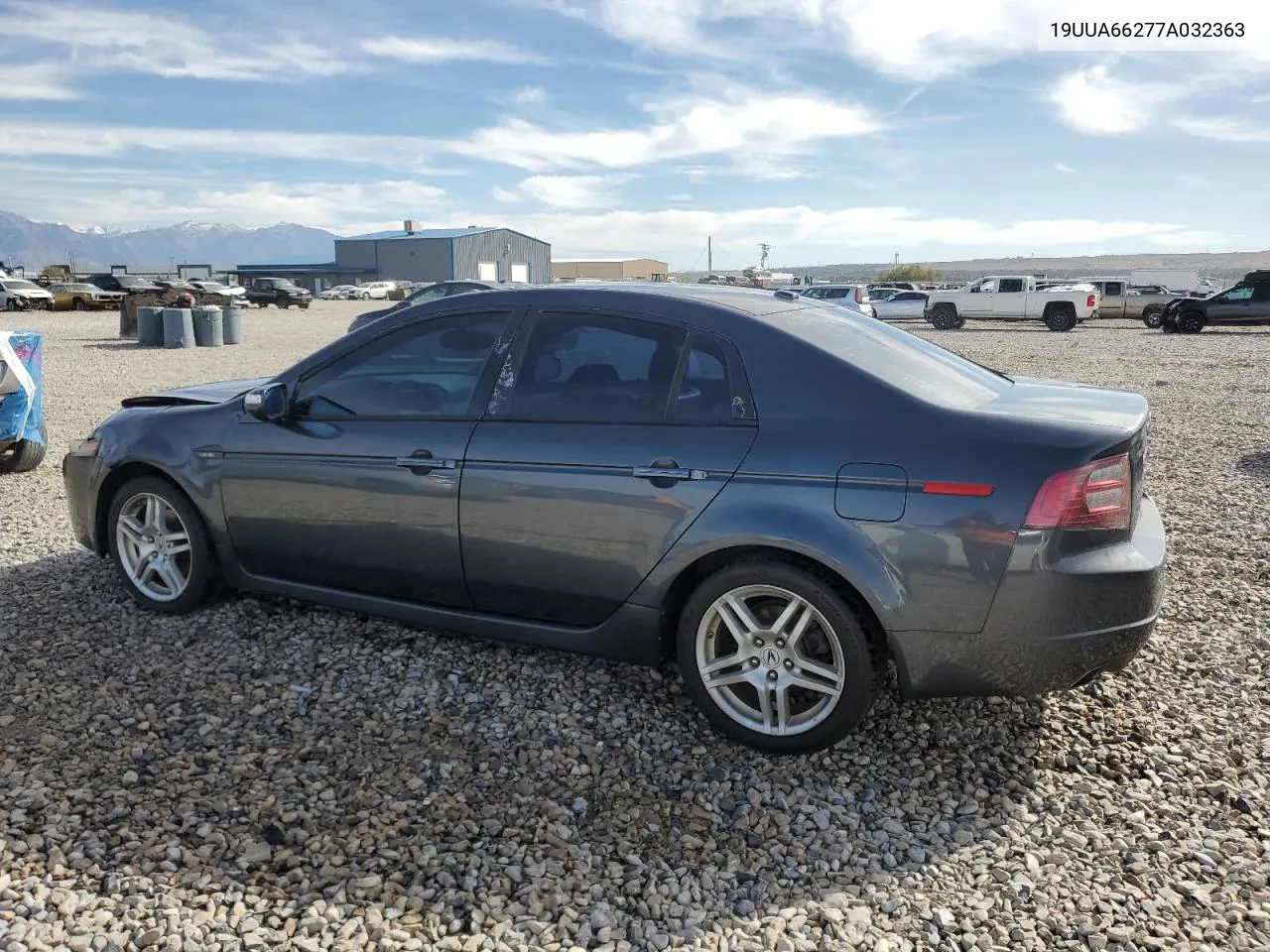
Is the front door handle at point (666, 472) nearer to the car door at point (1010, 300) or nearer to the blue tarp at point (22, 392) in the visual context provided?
the blue tarp at point (22, 392)

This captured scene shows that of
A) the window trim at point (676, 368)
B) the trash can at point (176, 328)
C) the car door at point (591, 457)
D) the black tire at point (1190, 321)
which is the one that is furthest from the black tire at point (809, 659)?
the black tire at point (1190, 321)

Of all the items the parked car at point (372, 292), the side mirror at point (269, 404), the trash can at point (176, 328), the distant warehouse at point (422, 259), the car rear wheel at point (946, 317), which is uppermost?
the distant warehouse at point (422, 259)

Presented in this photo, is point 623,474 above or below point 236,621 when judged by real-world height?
above

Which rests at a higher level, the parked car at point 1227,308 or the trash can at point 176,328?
the parked car at point 1227,308

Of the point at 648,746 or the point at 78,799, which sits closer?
the point at 78,799

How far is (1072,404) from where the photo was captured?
3.52m

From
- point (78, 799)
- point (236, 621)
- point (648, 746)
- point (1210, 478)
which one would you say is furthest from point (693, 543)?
point (1210, 478)

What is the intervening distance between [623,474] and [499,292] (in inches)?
42.2

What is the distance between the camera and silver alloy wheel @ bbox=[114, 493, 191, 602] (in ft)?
15.0

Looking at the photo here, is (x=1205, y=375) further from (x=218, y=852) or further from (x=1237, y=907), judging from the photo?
(x=218, y=852)

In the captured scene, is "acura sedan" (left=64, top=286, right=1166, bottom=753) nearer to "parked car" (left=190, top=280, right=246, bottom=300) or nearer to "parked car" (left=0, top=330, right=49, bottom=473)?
"parked car" (left=0, top=330, right=49, bottom=473)

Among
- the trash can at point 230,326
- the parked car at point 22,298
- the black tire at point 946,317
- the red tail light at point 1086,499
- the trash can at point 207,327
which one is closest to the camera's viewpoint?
the red tail light at point 1086,499

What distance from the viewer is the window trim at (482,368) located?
151 inches

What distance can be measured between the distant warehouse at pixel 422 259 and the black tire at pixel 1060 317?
57684 mm
